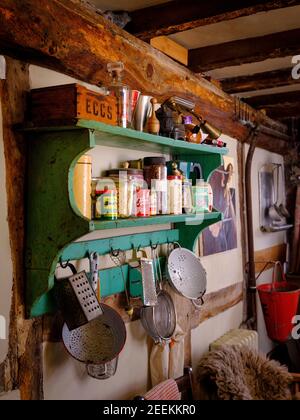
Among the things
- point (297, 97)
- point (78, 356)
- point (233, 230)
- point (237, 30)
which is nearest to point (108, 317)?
point (78, 356)

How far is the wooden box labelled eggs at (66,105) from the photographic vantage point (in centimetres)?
122

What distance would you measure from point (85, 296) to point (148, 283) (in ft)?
1.61

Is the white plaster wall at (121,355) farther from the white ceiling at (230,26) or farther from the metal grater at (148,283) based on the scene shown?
the white ceiling at (230,26)

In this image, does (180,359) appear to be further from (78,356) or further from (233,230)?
(233,230)

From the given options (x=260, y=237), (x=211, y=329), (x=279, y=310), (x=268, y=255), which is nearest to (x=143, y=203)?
(x=211, y=329)

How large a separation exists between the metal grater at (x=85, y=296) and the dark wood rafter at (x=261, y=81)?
190cm

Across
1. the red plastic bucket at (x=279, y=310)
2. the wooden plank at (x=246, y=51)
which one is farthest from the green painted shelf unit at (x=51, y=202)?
the red plastic bucket at (x=279, y=310)

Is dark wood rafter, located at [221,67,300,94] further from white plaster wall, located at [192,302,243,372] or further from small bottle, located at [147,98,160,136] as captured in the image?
white plaster wall, located at [192,302,243,372]

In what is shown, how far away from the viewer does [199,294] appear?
210 cm

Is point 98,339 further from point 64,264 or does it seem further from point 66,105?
point 66,105

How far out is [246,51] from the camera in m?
2.17

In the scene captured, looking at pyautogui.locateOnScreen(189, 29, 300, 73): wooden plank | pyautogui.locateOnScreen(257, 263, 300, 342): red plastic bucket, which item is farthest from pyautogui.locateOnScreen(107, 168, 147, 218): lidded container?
pyautogui.locateOnScreen(257, 263, 300, 342): red plastic bucket
